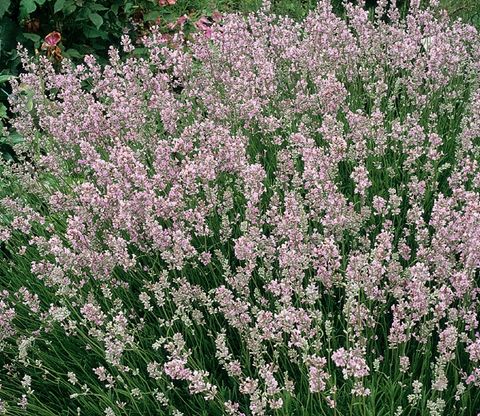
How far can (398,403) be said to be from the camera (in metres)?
2.26

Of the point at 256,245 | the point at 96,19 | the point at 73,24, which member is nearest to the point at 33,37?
the point at 73,24

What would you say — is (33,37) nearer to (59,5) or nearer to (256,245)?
(59,5)

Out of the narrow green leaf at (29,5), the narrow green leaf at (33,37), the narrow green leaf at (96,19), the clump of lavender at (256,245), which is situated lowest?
the clump of lavender at (256,245)

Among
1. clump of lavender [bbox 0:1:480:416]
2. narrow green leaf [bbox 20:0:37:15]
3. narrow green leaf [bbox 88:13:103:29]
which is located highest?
narrow green leaf [bbox 20:0:37:15]

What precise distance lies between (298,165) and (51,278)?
130 centimetres

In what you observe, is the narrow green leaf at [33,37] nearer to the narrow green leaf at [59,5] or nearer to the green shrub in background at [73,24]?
the green shrub in background at [73,24]

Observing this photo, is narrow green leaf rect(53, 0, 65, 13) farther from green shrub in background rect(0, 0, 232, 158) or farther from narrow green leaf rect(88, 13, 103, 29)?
narrow green leaf rect(88, 13, 103, 29)

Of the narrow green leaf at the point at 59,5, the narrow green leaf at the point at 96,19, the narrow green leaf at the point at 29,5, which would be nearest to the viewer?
the narrow green leaf at the point at 29,5

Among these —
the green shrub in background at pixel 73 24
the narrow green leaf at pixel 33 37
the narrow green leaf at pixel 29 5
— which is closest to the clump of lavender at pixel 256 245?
the narrow green leaf at pixel 29 5

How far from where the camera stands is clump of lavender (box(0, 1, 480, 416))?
2150 millimetres

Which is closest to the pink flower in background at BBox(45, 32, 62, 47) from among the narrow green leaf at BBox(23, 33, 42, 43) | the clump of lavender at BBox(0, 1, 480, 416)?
the narrow green leaf at BBox(23, 33, 42, 43)

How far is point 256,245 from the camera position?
238 centimetres

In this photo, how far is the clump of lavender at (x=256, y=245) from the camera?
2150mm

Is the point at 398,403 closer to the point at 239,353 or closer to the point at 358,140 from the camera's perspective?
the point at 239,353
